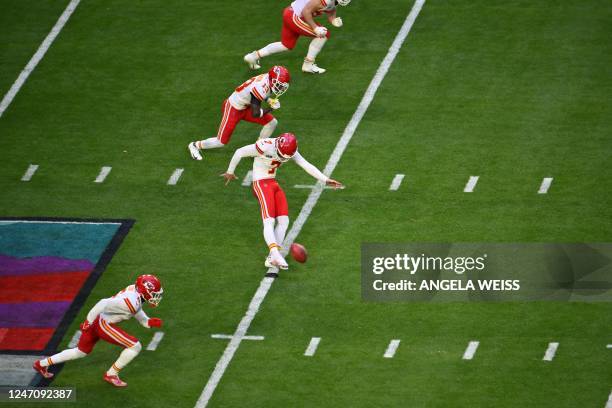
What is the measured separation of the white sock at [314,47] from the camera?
2550cm

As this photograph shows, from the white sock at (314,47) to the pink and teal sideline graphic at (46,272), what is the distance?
498cm

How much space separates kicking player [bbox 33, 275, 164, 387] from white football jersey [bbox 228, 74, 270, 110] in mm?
4979

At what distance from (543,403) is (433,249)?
11.9 feet

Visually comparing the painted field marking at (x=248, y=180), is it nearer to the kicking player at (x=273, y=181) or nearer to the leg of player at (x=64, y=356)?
the kicking player at (x=273, y=181)

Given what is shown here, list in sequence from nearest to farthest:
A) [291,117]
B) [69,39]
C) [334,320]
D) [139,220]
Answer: [334,320], [139,220], [291,117], [69,39]

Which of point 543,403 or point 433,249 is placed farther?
point 433,249

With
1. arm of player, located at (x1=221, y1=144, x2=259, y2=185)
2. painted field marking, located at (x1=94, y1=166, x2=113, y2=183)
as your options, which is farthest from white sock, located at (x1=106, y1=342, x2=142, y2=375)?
painted field marking, located at (x1=94, y1=166, x2=113, y2=183)

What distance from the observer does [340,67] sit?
2602 centimetres

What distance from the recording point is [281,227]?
70.4 feet

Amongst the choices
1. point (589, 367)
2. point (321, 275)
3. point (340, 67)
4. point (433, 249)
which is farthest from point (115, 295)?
point (340, 67)

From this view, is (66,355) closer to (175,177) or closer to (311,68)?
(175,177)

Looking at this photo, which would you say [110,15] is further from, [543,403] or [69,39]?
[543,403]

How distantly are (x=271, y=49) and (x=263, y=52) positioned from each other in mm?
145

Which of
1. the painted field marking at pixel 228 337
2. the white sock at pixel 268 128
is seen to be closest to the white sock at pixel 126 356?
the painted field marking at pixel 228 337
